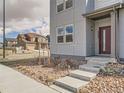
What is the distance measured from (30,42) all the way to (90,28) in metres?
42.9

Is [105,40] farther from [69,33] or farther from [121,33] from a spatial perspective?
[69,33]

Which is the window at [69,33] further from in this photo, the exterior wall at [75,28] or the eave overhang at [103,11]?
Answer: the eave overhang at [103,11]

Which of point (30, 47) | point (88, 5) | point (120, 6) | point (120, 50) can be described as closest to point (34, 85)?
point (120, 50)

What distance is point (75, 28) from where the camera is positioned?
46.0 ft

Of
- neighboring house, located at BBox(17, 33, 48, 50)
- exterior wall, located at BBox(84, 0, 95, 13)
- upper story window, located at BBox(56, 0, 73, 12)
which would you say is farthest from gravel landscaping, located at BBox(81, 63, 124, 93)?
neighboring house, located at BBox(17, 33, 48, 50)

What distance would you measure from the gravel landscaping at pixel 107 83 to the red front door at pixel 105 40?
4.47 metres

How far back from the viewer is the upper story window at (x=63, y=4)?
49.7 feet

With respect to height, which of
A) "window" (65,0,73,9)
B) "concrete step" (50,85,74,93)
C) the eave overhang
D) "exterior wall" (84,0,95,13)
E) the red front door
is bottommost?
"concrete step" (50,85,74,93)

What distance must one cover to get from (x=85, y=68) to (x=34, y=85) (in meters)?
3.32

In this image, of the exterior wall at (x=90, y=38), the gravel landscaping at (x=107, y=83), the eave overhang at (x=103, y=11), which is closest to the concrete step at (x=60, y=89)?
the gravel landscaping at (x=107, y=83)

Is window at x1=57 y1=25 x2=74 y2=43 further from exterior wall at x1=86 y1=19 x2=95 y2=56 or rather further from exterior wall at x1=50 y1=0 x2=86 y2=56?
exterior wall at x1=86 y1=19 x2=95 y2=56

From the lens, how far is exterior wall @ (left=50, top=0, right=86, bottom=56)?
13.3 metres

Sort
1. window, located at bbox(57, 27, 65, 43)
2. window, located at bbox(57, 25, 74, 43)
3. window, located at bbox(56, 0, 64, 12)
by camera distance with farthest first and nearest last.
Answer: window, located at bbox(56, 0, 64, 12)
window, located at bbox(57, 27, 65, 43)
window, located at bbox(57, 25, 74, 43)

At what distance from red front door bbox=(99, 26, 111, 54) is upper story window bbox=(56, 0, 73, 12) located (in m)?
3.90
